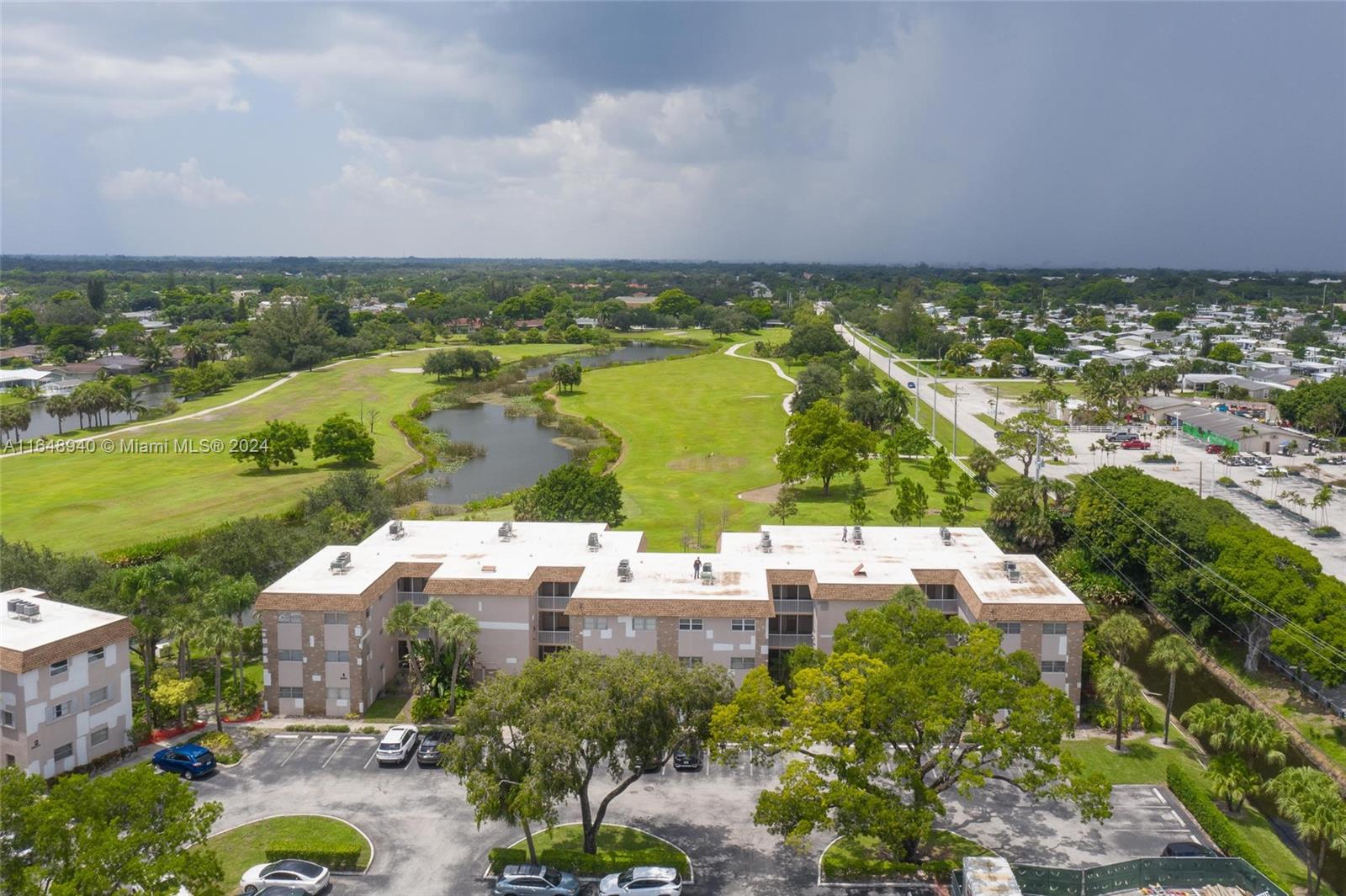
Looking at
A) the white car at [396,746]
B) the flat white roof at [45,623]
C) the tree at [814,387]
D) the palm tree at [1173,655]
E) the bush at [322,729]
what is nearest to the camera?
the flat white roof at [45,623]

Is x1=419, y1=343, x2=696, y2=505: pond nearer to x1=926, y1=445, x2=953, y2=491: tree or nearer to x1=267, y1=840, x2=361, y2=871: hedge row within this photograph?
x1=926, y1=445, x2=953, y2=491: tree

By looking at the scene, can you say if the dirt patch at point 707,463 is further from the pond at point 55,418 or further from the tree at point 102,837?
the pond at point 55,418

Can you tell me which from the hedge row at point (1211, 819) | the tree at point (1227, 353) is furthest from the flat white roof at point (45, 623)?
the tree at point (1227, 353)

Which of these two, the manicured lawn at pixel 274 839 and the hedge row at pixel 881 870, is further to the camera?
the manicured lawn at pixel 274 839

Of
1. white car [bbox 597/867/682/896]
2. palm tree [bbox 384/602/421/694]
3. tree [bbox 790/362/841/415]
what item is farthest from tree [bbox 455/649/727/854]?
tree [bbox 790/362/841/415]

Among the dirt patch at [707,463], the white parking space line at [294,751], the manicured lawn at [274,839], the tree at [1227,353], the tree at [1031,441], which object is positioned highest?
the tree at [1227,353]

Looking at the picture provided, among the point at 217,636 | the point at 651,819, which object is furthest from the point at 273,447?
the point at 651,819
